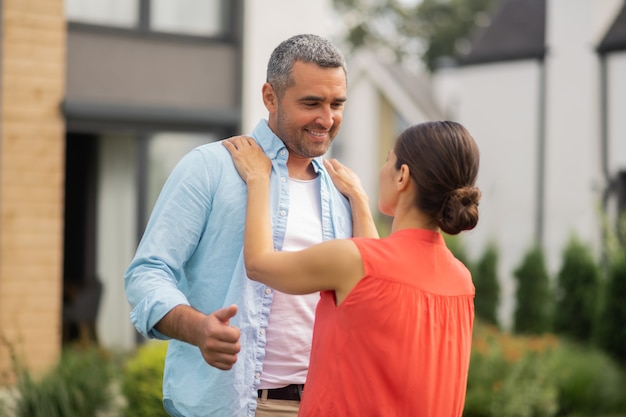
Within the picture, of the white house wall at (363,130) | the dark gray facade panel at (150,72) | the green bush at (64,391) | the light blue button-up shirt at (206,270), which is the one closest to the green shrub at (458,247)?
the dark gray facade panel at (150,72)

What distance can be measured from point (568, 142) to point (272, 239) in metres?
14.4

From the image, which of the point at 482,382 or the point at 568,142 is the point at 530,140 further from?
the point at 482,382

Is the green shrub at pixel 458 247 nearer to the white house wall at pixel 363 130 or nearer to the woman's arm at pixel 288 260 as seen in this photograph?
the woman's arm at pixel 288 260

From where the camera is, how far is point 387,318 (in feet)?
8.80

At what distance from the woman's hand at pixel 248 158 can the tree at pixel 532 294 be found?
10.6 metres

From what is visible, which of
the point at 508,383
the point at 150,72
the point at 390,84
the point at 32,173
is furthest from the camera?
the point at 390,84

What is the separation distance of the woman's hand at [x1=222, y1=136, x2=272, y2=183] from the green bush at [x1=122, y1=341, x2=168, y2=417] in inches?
142

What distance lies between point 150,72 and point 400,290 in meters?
7.99

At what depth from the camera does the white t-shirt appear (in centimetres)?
313

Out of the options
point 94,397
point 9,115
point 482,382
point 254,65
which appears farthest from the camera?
point 254,65

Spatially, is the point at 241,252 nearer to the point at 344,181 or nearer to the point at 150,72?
the point at 344,181

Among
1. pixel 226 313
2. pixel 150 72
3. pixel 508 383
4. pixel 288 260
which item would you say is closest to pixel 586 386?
pixel 508 383

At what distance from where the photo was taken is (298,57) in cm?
316

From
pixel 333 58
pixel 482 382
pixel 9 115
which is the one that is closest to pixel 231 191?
pixel 333 58
